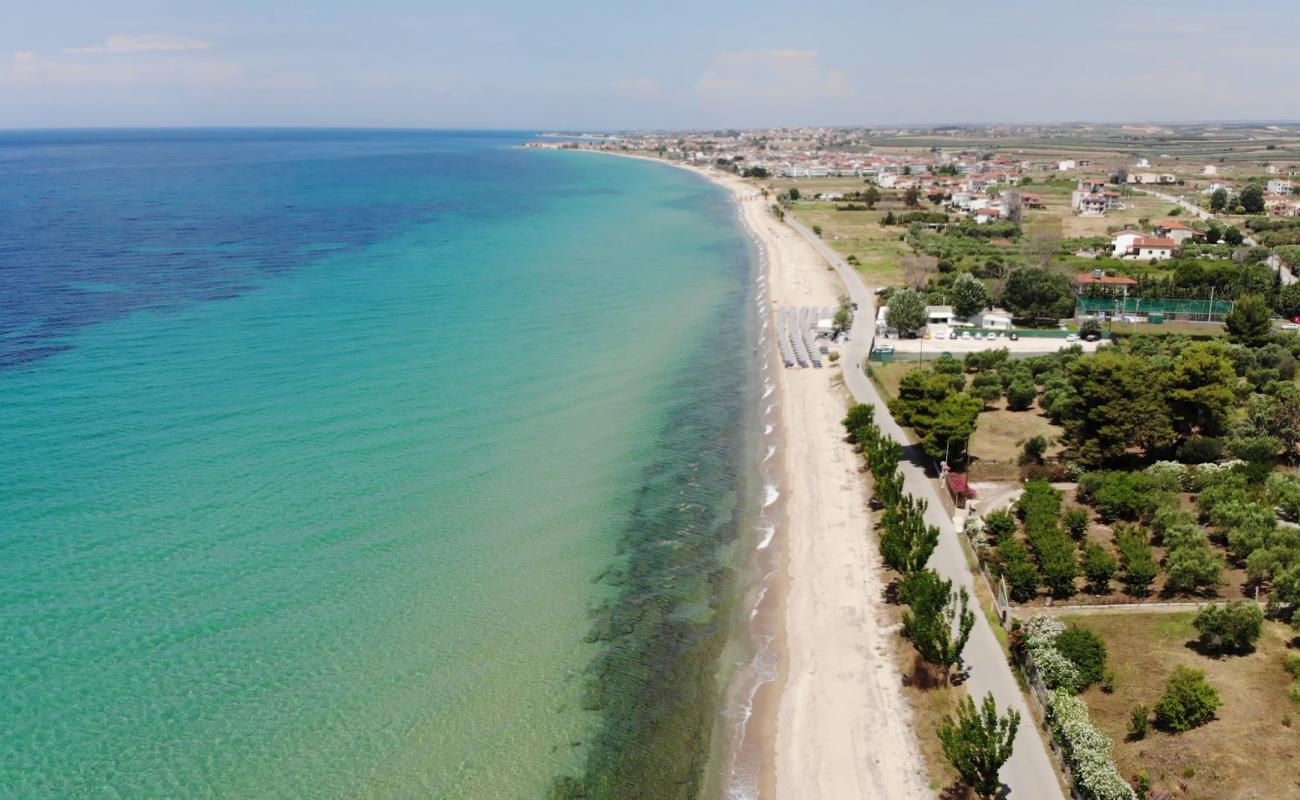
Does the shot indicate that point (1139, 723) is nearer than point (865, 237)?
Yes

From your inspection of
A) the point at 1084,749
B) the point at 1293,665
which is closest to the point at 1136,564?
the point at 1293,665

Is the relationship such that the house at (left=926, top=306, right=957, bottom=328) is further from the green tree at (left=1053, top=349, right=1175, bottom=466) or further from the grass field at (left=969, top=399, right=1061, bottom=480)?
the green tree at (left=1053, top=349, right=1175, bottom=466)

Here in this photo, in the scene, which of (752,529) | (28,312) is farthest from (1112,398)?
(28,312)

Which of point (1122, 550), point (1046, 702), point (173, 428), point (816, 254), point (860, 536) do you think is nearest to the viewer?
point (1046, 702)

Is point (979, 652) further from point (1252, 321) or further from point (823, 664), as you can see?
point (1252, 321)

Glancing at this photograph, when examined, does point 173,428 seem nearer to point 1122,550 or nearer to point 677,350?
point 677,350

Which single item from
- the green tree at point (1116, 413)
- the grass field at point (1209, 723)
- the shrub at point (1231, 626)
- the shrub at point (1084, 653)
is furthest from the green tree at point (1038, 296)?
the shrub at point (1084, 653)
